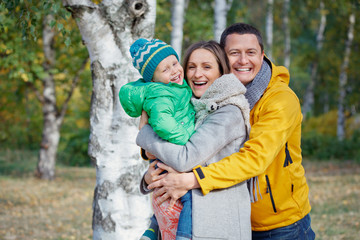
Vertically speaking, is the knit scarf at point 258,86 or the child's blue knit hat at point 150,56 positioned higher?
the child's blue knit hat at point 150,56

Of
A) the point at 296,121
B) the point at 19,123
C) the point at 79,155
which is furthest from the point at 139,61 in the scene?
the point at 19,123

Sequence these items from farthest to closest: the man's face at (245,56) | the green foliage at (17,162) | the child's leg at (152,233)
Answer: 1. the green foliage at (17,162)
2. the man's face at (245,56)
3. the child's leg at (152,233)

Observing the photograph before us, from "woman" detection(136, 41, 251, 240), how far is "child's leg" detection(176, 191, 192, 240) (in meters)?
0.04

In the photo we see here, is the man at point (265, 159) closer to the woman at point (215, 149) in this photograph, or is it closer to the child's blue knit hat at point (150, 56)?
the woman at point (215, 149)

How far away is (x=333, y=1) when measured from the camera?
53.9ft

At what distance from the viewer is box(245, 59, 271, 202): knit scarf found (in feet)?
8.12

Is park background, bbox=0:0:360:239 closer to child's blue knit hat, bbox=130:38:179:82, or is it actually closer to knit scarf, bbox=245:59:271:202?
knit scarf, bbox=245:59:271:202

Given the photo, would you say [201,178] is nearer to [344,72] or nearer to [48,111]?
[48,111]

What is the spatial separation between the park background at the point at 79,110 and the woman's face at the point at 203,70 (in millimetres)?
1467

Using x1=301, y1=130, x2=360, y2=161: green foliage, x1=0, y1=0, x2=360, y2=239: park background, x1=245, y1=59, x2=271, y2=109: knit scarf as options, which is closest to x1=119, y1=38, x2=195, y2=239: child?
x1=245, y1=59, x2=271, y2=109: knit scarf

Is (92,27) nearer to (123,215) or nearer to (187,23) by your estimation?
(123,215)

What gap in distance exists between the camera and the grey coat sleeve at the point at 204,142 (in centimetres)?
222

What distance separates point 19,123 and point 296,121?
21123 millimetres

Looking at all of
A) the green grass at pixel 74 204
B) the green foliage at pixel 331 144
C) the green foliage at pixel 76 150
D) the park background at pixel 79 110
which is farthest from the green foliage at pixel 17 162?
the green foliage at pixel 331 144
